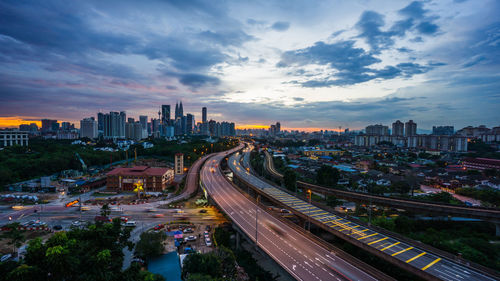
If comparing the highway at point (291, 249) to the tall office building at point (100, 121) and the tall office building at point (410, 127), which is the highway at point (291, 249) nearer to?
the tall office building at point (410, 127)

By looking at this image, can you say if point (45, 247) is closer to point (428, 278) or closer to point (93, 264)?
point (93, 264)

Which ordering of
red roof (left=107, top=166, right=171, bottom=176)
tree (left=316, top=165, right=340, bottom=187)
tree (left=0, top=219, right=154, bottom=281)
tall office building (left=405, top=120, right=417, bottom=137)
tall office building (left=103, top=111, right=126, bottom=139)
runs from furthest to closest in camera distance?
tall office building (left=103, top=111, right=126, bottom=139), tall office building (left=405, top=120, right=417, bottom=137), red roof (left=107, top=166, right=171, bottom=176), tree (left=316, top=165, right=340, bottom=187), tree (left=0, top=219, right=154, bottom=281)

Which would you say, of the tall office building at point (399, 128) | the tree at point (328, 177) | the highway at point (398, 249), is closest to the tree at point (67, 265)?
the highway at point (398, 249)

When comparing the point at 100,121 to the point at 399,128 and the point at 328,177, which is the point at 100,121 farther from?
the point at 399,128

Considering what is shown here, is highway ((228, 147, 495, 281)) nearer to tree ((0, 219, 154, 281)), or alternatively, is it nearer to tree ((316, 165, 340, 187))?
tree ((0, 219, 154, 281))

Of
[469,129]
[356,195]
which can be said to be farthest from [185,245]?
[469,129]

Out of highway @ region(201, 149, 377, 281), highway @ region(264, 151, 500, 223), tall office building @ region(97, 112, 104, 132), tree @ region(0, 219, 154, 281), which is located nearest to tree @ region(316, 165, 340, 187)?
highway @ region(264, 151, 500, 223)

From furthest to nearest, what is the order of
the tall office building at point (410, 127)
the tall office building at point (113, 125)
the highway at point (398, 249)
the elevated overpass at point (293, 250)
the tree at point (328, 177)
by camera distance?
the tall office building at point (113, 125) → the tall office building at point (410, 127) → the tree at point (328, 177) → the elevated overpass at point (293, 250) → the highway at point (398, 249)

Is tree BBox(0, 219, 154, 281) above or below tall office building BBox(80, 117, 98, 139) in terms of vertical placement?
below
